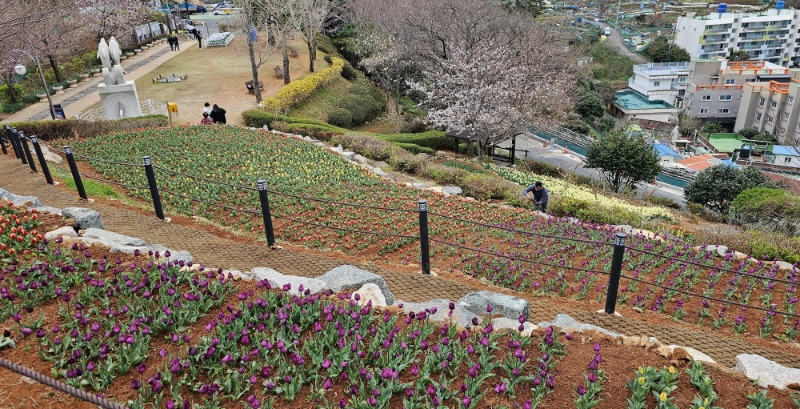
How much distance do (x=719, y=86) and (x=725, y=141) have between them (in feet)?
38.8

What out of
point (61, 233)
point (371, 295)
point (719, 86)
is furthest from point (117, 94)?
point (719, 86)

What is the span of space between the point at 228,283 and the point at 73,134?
644 inches

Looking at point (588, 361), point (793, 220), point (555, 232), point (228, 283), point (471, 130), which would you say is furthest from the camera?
point (471, 130)

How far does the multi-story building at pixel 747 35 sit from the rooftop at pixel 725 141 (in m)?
32.2

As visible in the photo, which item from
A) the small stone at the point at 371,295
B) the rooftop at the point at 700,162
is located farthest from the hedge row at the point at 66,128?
the rooftop at the point at 700,162

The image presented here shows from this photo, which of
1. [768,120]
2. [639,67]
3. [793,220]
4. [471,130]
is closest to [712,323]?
[793,220]

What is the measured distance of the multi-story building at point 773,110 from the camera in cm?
A: 5525

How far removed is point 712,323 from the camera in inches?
252

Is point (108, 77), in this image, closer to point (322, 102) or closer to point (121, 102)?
point (121, 102)

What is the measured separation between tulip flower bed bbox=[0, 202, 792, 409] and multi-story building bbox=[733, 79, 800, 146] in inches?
2454

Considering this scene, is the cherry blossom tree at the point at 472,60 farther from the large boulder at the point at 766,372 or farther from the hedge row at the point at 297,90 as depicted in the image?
the large boulder at the point at 766,372

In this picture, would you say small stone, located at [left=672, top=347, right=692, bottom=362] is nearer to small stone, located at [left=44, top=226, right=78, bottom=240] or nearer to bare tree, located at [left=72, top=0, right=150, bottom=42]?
small stone, located at [left=44, top=226, right=78, bottom=240]

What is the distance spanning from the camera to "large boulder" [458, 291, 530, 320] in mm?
5203

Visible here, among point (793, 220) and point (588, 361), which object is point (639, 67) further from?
point (588, 361)
